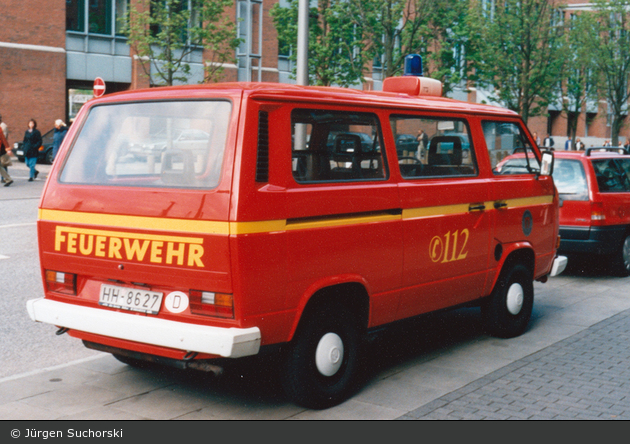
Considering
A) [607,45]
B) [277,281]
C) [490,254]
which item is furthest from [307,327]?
[607,45]

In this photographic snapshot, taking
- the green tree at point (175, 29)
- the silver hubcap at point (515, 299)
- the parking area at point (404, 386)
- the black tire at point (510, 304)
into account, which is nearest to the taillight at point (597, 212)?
the parking area at point (404, 386)

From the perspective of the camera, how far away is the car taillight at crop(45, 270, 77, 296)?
183 inches

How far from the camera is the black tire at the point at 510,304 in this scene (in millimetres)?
6449

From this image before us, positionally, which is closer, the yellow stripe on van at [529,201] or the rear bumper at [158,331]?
the rear bumper at [158,331]

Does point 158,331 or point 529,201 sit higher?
point 529,201

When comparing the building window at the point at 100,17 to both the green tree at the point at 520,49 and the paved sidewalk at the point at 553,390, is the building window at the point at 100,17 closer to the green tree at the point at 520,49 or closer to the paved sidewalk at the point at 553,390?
the green tree at the point at 520,49

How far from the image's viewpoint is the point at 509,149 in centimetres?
657

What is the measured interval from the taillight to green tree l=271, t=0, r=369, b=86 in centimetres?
1170

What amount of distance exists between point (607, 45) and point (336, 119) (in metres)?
33.7

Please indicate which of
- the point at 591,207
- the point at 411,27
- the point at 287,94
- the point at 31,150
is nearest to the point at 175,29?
the point at 31,150

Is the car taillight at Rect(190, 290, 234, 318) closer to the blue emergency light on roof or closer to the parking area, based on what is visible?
the parking area

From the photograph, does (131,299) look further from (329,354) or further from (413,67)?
(413,67)

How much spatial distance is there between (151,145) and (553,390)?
10.2ft
